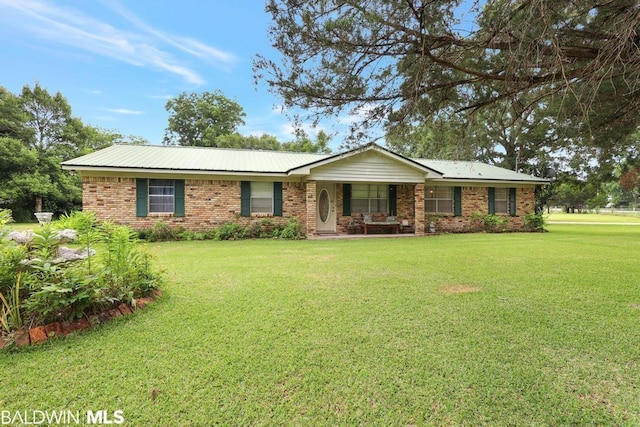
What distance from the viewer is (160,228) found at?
11.6 metres

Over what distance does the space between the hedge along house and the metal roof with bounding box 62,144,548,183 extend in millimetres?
39

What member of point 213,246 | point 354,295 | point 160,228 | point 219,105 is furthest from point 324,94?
point 219,105

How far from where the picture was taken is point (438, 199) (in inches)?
599

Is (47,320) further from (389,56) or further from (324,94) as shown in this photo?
(389,56)

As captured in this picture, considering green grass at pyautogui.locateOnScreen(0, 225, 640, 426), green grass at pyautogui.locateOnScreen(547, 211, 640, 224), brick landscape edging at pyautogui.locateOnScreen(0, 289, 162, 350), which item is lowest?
green grass at pyautogui.locateOnScreen(0, 225, 640, 426)

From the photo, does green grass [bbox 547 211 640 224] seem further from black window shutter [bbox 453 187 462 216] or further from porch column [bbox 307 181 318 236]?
porch column [bbox 307 181 318 236]

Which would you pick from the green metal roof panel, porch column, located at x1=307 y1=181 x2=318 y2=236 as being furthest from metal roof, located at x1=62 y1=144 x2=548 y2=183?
porch column, located at x1=307 y1=181 x2=318 y2=236

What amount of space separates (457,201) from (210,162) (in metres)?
12.0

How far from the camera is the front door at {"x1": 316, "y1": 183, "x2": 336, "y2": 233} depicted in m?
14.2

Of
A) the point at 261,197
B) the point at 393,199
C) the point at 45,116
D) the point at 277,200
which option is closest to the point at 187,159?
the point at 261,197

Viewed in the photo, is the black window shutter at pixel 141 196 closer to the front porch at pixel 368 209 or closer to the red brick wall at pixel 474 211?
the front porch at pixel 368 209

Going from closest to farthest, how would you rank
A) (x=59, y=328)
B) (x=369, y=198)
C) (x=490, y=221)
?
(x=59, y=328) < (x=369, y=198) < (x=490, y=221)

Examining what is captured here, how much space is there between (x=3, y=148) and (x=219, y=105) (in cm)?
2117

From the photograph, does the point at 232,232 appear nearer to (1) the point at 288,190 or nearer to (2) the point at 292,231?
(2) the point at 292,231
